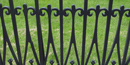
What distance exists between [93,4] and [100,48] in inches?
86.3

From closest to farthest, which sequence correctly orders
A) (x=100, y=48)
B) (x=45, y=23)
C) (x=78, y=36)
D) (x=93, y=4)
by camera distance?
1. (x=100, y=48)
2. (x=78, y=36)
3. (x=45, y=23)
4. (x=93, y=4)

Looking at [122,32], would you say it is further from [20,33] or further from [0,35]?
[0,35]

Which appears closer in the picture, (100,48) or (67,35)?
(100,48)

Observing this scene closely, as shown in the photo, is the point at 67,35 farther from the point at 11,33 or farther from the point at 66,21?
the point at 11,33

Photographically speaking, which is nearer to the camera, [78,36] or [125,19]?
[78,36]

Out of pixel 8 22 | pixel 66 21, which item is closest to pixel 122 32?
pixel 66 21

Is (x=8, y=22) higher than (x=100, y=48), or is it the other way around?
(x=8, y=22)

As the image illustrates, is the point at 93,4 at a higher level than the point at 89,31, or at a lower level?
higher

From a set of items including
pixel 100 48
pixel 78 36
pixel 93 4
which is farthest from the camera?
pixel 93 4

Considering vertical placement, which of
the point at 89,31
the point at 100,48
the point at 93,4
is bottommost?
the point at 100,48

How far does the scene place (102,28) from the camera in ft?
16.0

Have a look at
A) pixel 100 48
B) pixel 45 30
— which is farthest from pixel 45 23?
pixel 100 48

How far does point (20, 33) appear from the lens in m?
4.72

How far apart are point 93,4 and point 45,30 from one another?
197cm
